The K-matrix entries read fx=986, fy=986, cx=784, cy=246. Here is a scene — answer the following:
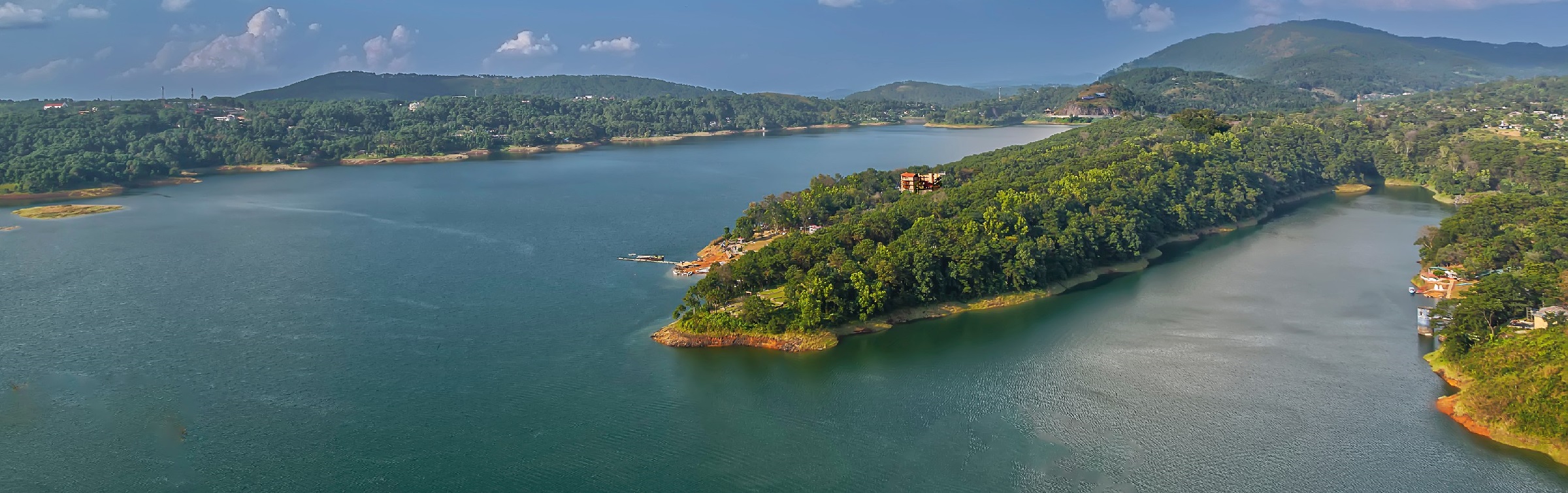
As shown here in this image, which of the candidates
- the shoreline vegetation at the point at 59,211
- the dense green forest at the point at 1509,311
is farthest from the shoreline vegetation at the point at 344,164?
Result: the dense green forest at the point at 1509,311

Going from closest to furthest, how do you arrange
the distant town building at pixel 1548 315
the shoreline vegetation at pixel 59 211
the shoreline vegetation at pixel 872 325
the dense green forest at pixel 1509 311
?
1. the dense green forest at pixel 1509 311
2. the distant town building at pixel 1548 315
3. the shoreline vegetation at pixel 872 325
4. the shoreline vegetation at pixel 59 211

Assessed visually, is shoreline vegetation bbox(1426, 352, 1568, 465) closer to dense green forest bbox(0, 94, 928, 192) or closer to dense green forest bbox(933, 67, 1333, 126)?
dense green forest bbox(0, 94, 928, 192)

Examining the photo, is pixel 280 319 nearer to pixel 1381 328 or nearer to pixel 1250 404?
pixel 1250 404

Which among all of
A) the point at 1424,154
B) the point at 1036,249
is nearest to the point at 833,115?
the point at 1424,154

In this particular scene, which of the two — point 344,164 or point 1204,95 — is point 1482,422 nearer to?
point 344,164

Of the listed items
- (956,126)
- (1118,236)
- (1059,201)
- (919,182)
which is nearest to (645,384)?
(1059,201)

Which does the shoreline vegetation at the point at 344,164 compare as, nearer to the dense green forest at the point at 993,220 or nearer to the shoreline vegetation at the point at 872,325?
the dense green forest at the point at 993,220
